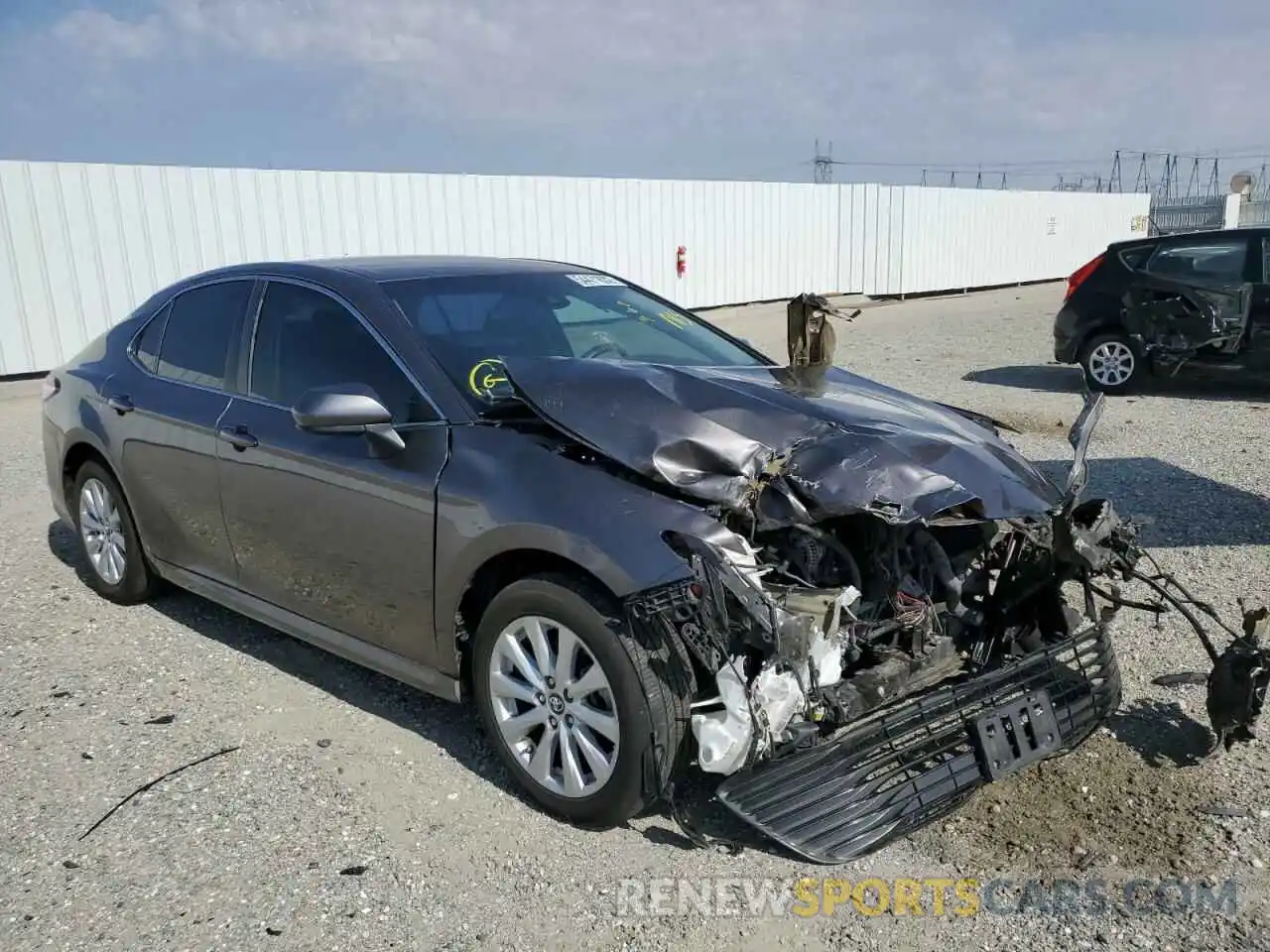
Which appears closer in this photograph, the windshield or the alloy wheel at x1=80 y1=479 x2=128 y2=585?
the windshield

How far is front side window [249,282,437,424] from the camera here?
3705mm

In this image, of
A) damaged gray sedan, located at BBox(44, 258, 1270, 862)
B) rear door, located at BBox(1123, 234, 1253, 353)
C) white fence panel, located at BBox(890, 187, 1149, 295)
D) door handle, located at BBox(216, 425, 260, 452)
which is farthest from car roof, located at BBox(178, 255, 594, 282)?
white fence panel, located at BBox(890, 187, 1149, 295)

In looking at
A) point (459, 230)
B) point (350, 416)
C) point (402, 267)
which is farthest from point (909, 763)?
point (459, 230)

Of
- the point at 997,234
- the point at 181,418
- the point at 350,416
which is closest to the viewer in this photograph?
the point at 350,416

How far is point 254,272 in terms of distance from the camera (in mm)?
4543

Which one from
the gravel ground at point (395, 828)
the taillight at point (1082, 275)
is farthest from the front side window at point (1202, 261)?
the gravel ground at point (395, 828)

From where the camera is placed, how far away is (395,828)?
3.32 metres

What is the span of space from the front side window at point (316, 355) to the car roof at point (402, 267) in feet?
0.38

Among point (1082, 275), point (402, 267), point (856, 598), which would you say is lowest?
point (856, 598)

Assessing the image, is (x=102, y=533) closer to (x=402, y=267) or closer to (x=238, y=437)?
A: (x=238, y=437)

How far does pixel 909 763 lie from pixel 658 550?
96cm

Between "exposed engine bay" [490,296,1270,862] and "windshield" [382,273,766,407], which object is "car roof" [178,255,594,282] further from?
"exposed engine bay" [490,296,1270,862]

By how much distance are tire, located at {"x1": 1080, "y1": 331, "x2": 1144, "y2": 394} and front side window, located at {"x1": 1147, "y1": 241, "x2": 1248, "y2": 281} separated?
0.76 metres

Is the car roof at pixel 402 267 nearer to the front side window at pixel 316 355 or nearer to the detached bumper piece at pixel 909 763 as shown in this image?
the front side window at pixel 316 355
